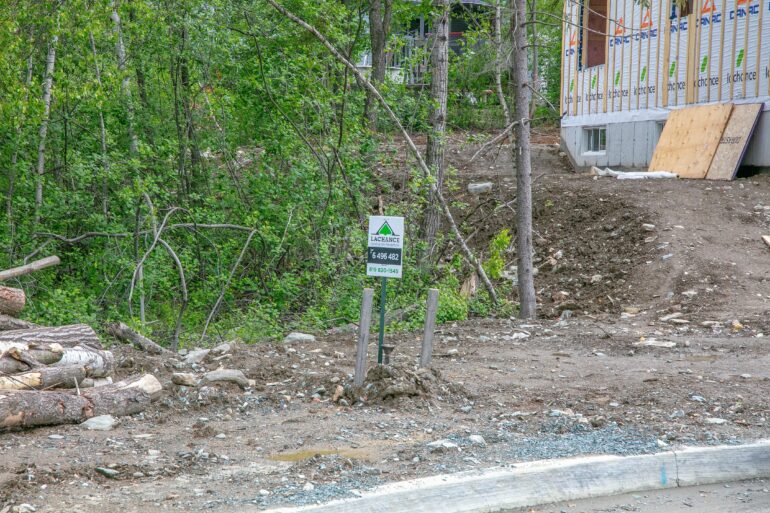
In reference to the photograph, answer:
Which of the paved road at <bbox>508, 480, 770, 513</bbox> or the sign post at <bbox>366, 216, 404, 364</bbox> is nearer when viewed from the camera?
the paved road at <bbox>508, 480, 770, 513</bbox>

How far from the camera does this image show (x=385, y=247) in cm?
806

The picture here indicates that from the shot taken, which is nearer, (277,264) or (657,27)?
(277,264)

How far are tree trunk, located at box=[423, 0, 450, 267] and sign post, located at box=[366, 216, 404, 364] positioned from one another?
18.5ft

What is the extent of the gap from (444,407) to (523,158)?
602 centimetres

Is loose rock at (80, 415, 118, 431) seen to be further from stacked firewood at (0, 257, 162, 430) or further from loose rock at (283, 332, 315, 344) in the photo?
loose rock at (283, 332, 315, 344)

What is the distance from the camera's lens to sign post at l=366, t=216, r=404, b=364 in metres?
8.00

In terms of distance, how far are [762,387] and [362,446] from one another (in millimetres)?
4001

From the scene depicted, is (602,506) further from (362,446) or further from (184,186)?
(184,186)

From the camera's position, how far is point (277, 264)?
14375mm

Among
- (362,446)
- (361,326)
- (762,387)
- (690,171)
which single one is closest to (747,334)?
(762,387)

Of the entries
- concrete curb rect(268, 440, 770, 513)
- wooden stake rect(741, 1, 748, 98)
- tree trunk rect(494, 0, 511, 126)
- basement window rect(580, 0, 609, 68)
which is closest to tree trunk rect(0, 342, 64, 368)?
concrete curb rect(268, 440, 770, 513)

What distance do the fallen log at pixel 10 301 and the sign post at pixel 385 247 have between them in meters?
3.66

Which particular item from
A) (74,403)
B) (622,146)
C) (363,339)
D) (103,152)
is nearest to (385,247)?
(363,339)

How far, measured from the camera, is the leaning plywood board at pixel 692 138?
60.0ft
